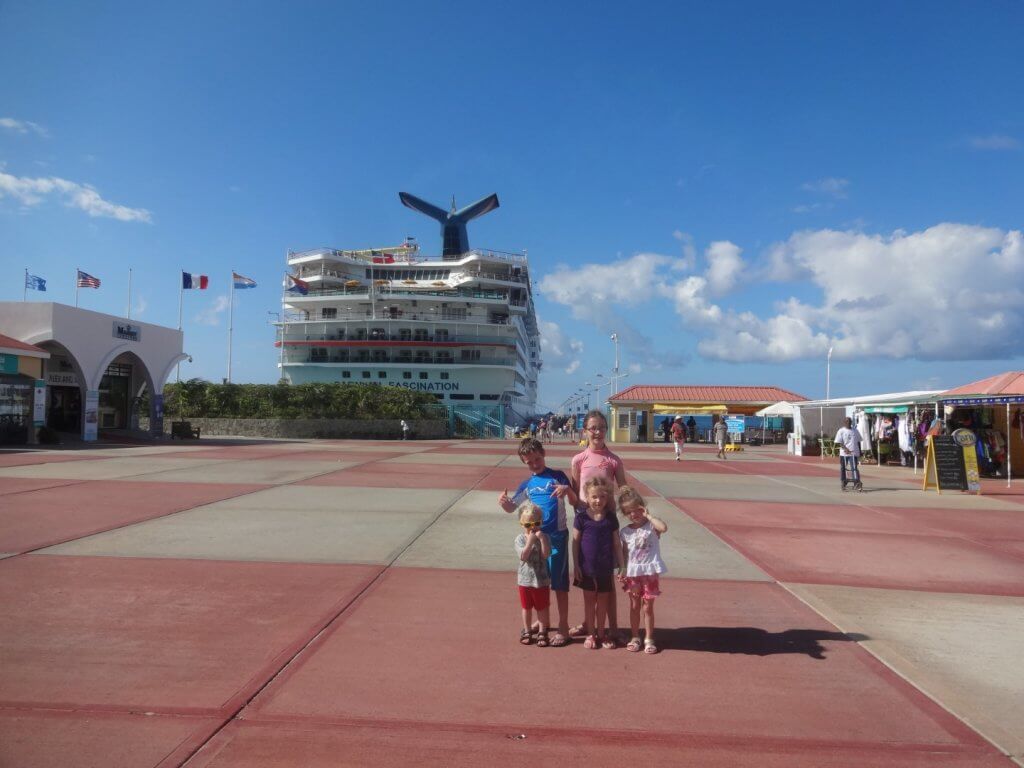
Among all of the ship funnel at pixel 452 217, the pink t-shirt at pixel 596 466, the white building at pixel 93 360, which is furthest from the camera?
the ship funnel at pixel 452 217

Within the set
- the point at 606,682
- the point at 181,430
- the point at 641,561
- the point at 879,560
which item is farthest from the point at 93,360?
the point at 606,682

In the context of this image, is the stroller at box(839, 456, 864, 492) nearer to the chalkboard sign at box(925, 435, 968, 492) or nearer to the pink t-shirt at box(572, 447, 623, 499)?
the chalkboard sign at box(925, 435, 968, 492)

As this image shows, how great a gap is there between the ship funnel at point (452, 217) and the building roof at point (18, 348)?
36.8m

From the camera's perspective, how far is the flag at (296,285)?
47094 mm

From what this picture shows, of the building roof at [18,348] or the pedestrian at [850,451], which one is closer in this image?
the pedestrian at [850,451]

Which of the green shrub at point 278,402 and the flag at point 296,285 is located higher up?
the flag at point 296,285

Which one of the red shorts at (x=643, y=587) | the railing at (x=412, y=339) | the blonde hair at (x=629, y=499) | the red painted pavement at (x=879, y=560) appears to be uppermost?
the railing at (x=412, y=339)

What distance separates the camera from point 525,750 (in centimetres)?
316

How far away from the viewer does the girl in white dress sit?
450 centimetres

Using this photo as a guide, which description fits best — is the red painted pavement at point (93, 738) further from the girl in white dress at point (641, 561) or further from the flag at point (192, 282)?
the flag at point (192, 282)

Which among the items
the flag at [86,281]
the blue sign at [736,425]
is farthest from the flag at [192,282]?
the blue sign at [736,425]

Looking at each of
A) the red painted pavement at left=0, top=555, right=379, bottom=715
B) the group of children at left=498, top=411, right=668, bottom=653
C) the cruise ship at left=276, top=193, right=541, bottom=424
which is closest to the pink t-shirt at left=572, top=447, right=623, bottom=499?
the group of children at left=498, top=411, right=668, bottom=653

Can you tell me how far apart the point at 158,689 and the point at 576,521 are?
8.37 ft

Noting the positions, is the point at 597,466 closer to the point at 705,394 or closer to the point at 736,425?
the point at 736,425
